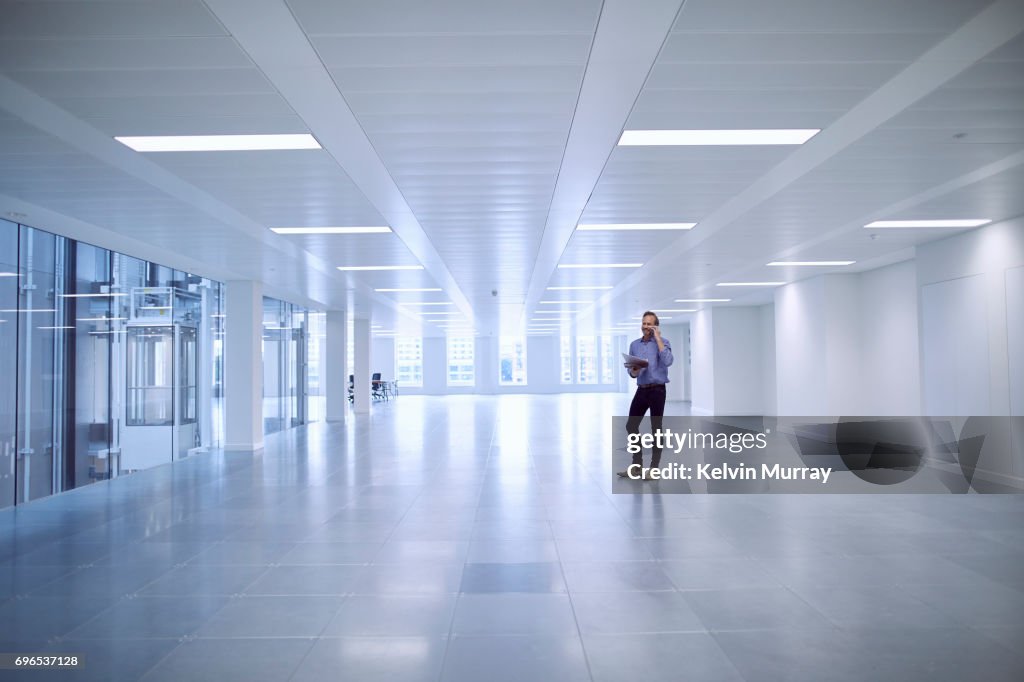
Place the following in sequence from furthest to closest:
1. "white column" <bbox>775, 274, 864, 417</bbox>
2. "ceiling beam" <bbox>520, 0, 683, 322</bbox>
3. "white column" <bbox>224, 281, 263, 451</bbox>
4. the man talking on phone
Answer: "white column" <bbox>775, 274, 864, 417</bbox> < "white column" <bbox>224, 281, 263, 451</bbox> < the man talking on phone < "ceiling beam" <bbox>520, 0, 683, 322</bbox>

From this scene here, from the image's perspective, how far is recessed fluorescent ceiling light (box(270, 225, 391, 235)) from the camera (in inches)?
360

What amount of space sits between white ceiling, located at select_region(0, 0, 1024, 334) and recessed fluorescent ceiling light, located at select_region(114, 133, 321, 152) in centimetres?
16

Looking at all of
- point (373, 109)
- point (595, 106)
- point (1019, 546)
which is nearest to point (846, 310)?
point (1019, 546)

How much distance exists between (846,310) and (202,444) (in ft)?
47.1

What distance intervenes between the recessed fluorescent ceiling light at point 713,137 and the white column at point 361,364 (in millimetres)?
18986

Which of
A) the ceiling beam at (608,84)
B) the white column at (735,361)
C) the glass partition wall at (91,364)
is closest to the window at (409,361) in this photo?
the white column at (735,361)

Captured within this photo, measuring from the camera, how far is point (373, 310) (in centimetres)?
A: 2112

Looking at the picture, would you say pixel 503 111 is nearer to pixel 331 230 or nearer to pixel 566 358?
pixel 331 230

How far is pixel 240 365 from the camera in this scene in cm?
1384

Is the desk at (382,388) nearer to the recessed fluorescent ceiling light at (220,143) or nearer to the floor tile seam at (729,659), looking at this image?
the recessed fluorescent ceiling light at (220,143)

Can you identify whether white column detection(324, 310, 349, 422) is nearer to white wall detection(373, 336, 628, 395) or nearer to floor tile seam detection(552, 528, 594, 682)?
floor tile seam detection(552, 528, 594, 682)

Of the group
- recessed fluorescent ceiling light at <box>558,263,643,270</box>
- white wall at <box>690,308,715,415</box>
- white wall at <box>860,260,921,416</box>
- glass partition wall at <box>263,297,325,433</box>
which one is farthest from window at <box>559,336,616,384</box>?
recessed fluorescent ceiling light at <box>558,263,643,270</box>

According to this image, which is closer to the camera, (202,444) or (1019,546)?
(1019,546)

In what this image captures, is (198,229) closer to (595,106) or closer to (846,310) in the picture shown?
(595,106)
